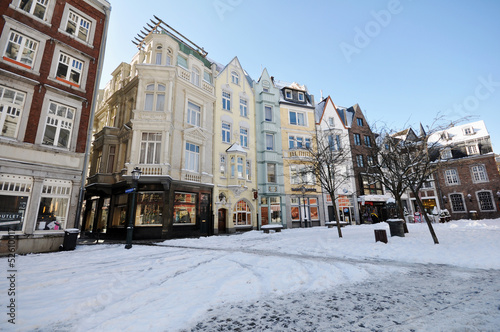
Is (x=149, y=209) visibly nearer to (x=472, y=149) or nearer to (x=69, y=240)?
(x=69, y=240)

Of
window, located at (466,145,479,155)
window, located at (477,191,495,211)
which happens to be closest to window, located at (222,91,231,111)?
window, located at (466,145,479,155)

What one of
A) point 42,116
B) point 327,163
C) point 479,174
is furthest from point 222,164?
point 479,174

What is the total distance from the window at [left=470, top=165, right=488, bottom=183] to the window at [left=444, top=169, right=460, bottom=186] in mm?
1740

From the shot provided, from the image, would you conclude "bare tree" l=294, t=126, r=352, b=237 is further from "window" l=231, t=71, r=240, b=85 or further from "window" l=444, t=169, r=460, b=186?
"window" l=444, t=169, r=460, b=186

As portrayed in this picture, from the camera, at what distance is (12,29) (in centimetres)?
1129

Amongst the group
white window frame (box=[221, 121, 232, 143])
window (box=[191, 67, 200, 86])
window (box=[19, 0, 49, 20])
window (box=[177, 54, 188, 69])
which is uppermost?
window (box=[177, 54, 188, 69])

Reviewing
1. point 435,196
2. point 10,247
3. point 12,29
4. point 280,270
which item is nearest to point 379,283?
point 280,270

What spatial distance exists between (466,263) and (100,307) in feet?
30.8

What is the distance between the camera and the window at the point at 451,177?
107ft

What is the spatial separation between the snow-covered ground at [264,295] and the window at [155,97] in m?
13.2

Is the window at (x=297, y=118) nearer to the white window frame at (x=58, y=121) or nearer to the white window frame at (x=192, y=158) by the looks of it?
the white window frame at (x=192, y=158)

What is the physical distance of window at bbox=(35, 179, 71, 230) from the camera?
440 inches

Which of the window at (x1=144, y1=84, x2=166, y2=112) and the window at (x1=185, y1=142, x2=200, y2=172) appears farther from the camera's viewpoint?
the window at (x1=185, y1=142, x2=200, y2=172)

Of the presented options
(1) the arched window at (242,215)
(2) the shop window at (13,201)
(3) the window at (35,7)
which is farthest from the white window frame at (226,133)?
(2) the shop window at (13,201)
